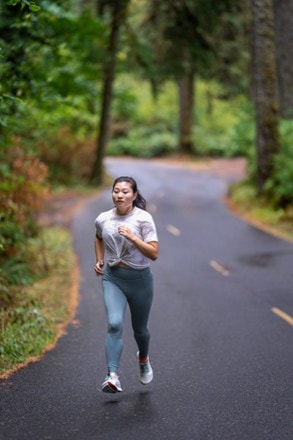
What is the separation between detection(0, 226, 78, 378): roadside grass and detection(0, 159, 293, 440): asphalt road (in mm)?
215

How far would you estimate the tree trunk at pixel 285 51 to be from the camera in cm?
2230

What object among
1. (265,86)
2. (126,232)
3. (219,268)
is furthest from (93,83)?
(126,232)

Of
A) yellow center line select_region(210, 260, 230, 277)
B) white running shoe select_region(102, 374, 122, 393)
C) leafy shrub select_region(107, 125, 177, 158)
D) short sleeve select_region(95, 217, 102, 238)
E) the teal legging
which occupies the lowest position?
leafy shrub select_region(107, 125, 177, 158)

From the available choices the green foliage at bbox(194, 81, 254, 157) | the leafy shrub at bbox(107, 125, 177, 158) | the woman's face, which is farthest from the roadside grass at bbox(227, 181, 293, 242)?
the leafy shrub at bbox(107, 125, 177, 158)

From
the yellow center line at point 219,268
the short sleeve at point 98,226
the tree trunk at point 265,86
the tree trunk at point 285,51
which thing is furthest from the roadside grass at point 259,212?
the short sleeve at point 98,226

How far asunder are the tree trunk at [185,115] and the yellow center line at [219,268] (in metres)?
28.9

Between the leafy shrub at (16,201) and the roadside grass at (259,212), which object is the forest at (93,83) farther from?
the roadside grass at (259,212)

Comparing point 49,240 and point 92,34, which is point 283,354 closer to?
point 49,240

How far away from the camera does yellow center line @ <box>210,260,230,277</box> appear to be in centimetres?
1359

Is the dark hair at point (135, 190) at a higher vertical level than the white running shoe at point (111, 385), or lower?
higher

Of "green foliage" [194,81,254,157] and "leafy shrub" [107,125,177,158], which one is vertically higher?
"green foliage" [194,81,254,157]

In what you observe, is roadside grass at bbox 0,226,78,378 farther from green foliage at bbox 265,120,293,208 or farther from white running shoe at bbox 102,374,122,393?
green foliage at bbox 265,120,293,208

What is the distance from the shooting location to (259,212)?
2062cm

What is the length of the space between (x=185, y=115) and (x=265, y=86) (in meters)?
23.3
